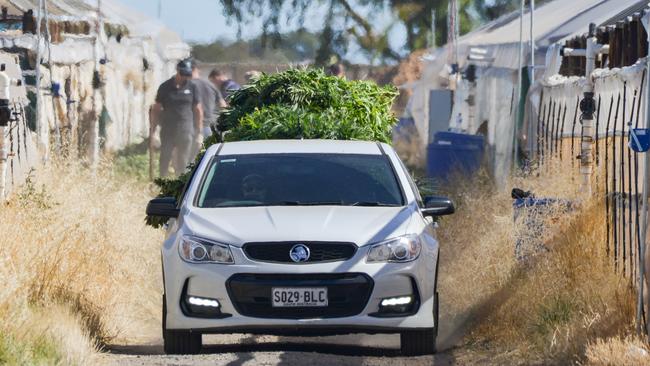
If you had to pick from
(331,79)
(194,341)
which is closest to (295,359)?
(194,341)

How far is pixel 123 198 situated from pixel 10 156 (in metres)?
1.78

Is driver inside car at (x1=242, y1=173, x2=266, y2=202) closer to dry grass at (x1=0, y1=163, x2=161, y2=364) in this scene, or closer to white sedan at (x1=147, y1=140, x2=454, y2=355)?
white sedan at (x1=147, y1=140, x2=454, y2=355)

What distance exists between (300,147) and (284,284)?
74.8 inches

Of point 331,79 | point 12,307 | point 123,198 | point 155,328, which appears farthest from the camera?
point 123,198

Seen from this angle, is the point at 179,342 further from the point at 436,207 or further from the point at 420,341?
the point at 436,207

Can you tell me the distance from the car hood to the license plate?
0.31m

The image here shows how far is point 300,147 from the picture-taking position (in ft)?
38.6

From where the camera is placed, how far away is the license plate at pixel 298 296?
1009 centimetres

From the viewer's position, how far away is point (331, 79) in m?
15.0

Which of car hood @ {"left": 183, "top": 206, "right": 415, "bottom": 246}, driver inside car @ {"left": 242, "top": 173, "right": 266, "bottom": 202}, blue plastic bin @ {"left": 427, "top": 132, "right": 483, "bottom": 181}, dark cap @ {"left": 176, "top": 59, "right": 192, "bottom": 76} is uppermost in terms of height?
dark cap @ {"left": 176, "top": 59, "right": 192, "bottom": 76}

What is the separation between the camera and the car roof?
1166 cm

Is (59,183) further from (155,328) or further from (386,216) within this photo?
(386,216)

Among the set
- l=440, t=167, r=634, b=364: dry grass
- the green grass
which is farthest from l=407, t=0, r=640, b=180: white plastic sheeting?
the green grass

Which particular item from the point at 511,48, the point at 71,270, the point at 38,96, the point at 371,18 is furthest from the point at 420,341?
the point at 371,18
